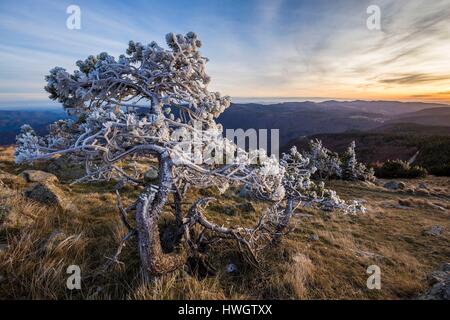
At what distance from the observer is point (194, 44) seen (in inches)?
153

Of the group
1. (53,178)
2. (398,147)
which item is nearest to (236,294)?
(53,178)

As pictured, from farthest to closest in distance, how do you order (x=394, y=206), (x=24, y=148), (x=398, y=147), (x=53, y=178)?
(x=398, y=147), (x=394, y=206), (x=53, y=178), (x=24, y=148)

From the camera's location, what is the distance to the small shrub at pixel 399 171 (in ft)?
73.1

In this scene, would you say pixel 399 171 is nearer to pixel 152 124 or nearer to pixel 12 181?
pixel 152 124

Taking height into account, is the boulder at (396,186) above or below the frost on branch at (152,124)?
below

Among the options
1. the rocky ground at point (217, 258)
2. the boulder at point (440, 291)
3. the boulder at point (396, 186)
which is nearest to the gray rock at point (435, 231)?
the rocky ground at point (217, 258)

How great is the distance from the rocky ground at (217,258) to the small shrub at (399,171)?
54.5 ft

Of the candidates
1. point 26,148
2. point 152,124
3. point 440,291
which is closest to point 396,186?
point 440,291

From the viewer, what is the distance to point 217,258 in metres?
4.84

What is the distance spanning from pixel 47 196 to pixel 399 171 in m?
27.0

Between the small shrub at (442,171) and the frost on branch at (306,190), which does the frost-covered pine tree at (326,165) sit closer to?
the small shrub at (442,171)

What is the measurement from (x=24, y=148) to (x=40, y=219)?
9.70ft

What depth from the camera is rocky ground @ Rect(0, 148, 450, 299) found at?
3.59 m

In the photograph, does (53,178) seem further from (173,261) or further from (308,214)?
(308,214)
